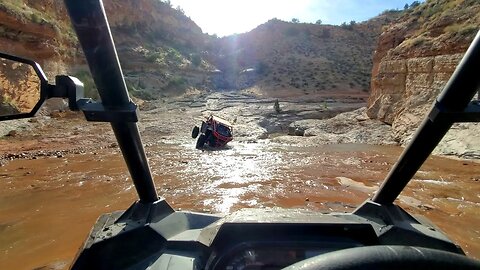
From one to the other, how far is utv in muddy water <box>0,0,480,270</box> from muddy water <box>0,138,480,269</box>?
261cm

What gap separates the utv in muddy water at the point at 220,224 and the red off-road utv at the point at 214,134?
1237 cm

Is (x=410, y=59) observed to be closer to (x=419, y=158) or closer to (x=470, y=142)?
(x=470, y=142)

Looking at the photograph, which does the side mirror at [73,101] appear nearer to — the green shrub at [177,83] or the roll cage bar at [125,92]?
the roll cage bar at [125,92]

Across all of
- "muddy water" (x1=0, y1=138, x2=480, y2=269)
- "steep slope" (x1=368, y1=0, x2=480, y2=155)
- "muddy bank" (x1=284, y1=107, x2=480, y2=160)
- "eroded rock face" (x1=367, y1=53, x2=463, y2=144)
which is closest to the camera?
"muddy water" (x1=0, y1=138, x2=480, y2=269)

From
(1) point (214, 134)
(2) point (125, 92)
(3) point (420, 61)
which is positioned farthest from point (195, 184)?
(3) point (420, 61)

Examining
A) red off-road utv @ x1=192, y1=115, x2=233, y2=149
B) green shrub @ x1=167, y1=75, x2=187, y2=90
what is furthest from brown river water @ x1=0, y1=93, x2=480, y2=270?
green shrub @ x1=167, y1=75, x2=187, y2=90

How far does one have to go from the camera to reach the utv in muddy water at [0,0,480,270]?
4.18 feet

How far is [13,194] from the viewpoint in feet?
22.1

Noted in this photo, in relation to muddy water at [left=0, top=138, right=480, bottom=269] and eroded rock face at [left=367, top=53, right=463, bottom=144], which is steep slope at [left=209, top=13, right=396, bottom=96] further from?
muddy water at [left=0, top=138, right=480, bottom=269]

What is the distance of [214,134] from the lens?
14.1 meters

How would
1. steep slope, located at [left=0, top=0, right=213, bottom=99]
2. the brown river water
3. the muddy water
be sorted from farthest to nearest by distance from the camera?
1. steep slope, located at [left=0, top=0, right=213, bottom=99]
2. the brown river water
3. the muddy water

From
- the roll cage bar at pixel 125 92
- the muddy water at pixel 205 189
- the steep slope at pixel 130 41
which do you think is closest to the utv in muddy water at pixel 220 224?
the roll cage bar at pixel 125 92

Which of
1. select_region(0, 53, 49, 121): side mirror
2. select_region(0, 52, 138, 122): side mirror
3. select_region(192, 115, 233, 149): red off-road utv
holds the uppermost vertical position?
select_region(0, 52, 138, 122): side mirror

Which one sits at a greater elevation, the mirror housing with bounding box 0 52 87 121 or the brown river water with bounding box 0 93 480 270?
the mirror housing with bounding box 0 52 87 121
